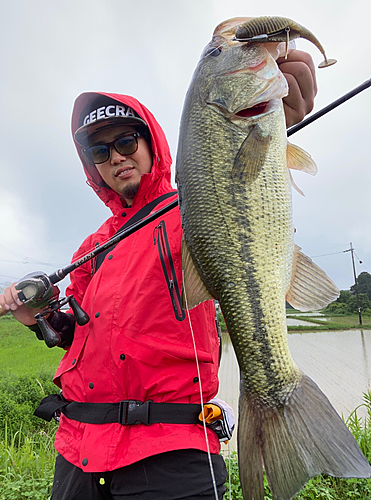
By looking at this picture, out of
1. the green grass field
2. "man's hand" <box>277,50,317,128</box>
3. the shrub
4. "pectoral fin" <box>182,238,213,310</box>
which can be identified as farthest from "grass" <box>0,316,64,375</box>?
"man's hand" <box>277,50,317,128</box>

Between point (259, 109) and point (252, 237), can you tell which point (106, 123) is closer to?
point (259, 109)

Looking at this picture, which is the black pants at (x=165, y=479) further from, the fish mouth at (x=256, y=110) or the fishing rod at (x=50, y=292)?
the fish mouth at (x=256, y=110)

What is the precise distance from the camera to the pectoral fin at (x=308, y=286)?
1449 millimetres

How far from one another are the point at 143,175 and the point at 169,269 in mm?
914

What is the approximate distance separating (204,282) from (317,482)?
3.08 metres

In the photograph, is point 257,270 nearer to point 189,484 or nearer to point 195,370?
point 195,370

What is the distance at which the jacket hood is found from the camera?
2.50 m

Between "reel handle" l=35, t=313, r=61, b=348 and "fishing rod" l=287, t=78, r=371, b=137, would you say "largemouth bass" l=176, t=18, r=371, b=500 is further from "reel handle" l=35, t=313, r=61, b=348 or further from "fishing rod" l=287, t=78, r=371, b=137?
"reel handle" l=35, t=313, r=61, b=348

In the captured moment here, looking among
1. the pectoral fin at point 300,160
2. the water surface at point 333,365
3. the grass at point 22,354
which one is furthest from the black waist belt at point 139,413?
the grass at point 22,354

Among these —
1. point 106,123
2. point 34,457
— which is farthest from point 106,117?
point 34,457

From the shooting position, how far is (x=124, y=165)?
2441 mm

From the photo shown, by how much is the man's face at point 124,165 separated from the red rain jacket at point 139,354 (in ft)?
1.67

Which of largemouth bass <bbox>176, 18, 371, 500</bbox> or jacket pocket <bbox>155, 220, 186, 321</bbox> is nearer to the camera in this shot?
largemouth bass <bbox>176, 18, 371, 500</bbox>

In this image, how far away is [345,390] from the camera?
13.0 m
